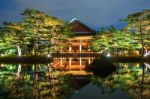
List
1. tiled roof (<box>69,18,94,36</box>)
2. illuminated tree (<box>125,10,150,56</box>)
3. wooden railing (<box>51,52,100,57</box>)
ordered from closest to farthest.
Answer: illuminated tree (<box>125,10,150,56</box>) < wooden railing (<box>51,52,100,57</box>) < tiled roof (<box>69,18,94,36</box>)

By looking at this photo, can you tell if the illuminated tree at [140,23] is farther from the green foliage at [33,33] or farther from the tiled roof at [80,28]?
the tiled roof at [80,28]

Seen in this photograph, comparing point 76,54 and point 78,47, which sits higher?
point 78,47

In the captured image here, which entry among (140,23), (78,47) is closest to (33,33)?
(78,47)

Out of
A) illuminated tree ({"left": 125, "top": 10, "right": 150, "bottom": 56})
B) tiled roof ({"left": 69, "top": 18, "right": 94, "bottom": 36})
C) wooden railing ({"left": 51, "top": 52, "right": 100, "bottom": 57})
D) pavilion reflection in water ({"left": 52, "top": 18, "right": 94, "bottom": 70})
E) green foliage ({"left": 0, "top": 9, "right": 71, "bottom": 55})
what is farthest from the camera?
tiled roof ({"left": 69, "top": 18, "right": 94, "bottom": 36})

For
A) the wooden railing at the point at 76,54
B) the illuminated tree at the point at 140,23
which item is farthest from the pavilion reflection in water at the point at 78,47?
the illuminated tree at the point at 140,23

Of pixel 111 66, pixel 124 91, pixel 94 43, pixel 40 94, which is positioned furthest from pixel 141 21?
pixel 40 94

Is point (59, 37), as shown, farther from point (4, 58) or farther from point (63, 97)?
point (63, 97)

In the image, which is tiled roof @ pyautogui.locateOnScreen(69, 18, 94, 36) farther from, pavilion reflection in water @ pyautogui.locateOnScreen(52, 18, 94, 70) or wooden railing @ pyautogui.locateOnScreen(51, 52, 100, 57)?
wooden railing @ pyautogui.locateOnScreen(51, 52, 100, 57)

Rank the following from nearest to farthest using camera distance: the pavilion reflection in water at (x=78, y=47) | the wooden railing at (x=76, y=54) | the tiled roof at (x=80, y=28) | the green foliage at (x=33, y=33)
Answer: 1. the green foliage at (x=33, y=33)
2. the wooden railing at (x=76, y=54)
3. the pavilion reflection in water at (x=78, y=47)
4. the tiled roof at (x=80, y=28)

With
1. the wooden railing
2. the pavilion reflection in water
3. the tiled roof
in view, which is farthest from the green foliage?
the tiled roof

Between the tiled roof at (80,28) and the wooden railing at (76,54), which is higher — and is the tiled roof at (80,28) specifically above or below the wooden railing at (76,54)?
above

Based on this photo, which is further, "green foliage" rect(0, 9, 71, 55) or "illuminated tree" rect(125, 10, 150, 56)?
"green foliage" rect(0, 9, 71, 55)

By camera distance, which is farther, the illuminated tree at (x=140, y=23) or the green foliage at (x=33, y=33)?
the green foliage at (x=33, y=33)

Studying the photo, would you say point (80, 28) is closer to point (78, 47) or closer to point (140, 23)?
point (78, 47)
